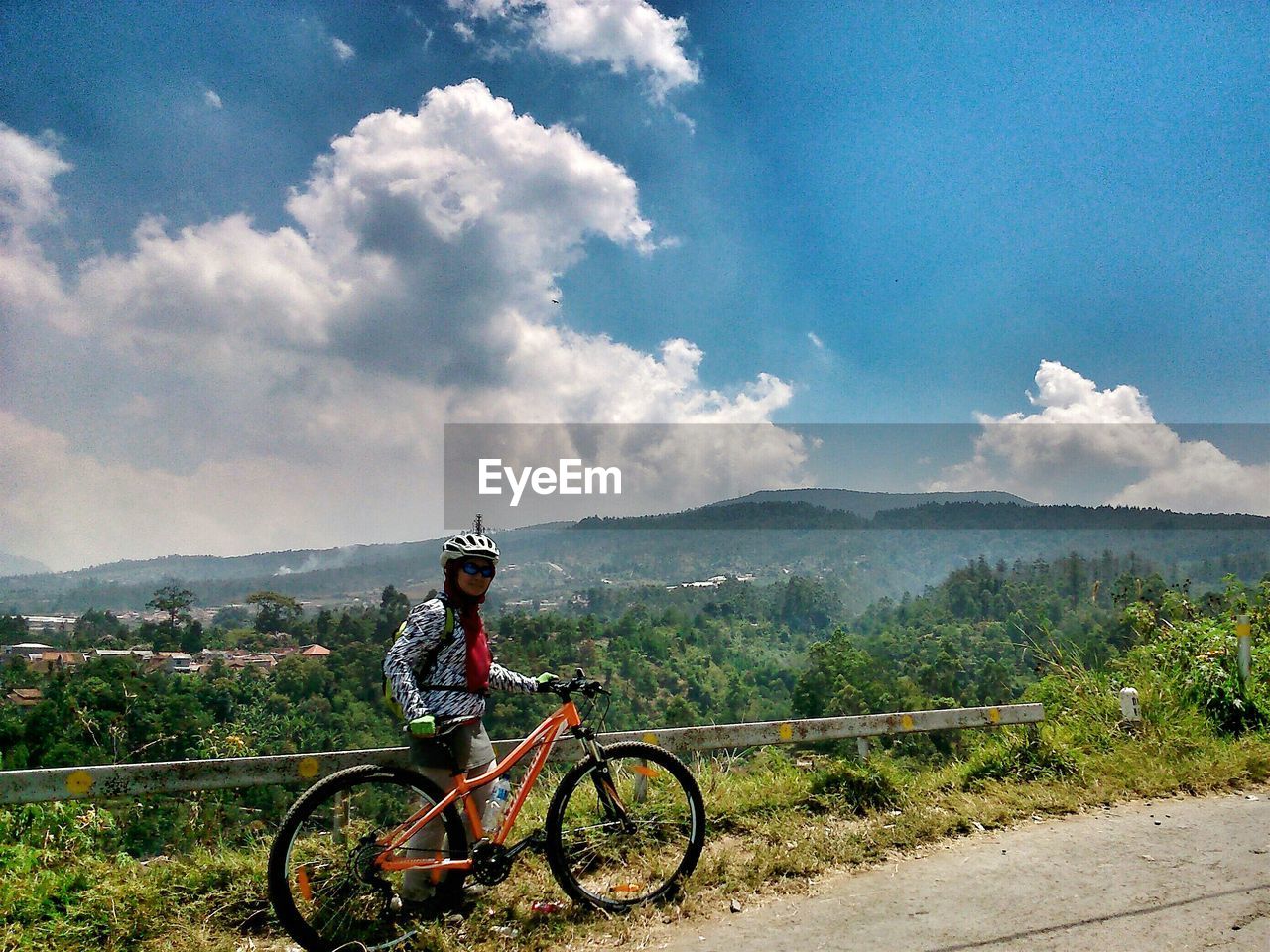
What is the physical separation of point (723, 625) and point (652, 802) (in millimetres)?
100234

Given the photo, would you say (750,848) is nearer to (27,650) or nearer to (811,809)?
(811,809)

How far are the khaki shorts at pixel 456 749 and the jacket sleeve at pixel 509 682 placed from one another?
0.78ft

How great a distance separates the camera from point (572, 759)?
4.73 m

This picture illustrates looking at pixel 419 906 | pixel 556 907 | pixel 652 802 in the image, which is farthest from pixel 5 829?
pixel 652 802

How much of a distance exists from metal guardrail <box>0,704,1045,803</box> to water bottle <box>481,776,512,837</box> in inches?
20.5

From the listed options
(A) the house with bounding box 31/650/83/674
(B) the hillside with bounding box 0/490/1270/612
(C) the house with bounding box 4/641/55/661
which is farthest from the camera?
(B) the hillside with bounding box 0/490/1270/612

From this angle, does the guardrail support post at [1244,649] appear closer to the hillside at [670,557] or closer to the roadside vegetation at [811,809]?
the roadside vegetation at [811,809]

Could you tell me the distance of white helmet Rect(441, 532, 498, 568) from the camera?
381 cm

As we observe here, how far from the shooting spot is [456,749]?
12.2 ft

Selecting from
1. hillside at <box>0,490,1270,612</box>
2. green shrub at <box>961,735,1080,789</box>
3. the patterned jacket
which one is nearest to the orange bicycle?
the patterned jacket

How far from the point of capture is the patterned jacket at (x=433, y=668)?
3527 mm

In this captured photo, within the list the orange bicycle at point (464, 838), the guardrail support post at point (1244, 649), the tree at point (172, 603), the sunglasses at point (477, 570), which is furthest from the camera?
the tree at point (172, 603)

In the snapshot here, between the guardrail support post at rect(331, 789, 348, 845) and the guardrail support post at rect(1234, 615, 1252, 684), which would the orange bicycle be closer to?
the guardrail support post at rect(331, 789, 348, 845)

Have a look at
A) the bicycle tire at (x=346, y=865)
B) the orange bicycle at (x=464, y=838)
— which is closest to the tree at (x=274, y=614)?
the bicycle tire at (x=346, y=865)
